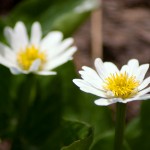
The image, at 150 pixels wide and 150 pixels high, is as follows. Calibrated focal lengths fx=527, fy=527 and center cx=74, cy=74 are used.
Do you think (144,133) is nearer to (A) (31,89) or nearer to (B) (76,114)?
(B) (76,114)

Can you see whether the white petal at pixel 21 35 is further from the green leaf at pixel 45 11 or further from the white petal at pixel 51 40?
the green leaf at pixel 45 11

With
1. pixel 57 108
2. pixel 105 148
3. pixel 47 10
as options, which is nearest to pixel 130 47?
pixel 47 10

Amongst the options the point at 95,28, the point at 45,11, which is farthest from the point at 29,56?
the point at 95,28

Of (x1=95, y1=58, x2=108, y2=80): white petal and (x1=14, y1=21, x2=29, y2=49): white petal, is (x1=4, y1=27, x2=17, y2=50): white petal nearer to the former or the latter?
(x1=14, y1=21, x2=29, y2=49): white petal

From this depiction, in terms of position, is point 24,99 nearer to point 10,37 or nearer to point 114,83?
point 10,37

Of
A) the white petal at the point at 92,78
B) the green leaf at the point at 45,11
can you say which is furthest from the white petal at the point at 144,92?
the green leaf at the point at 45,11

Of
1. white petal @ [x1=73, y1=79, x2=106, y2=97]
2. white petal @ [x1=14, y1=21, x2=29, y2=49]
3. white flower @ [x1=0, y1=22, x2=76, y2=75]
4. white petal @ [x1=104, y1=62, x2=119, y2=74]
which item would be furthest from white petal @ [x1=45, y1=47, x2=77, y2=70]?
white petal @ [x1=73, y1=79, x2=106, y2=97]
